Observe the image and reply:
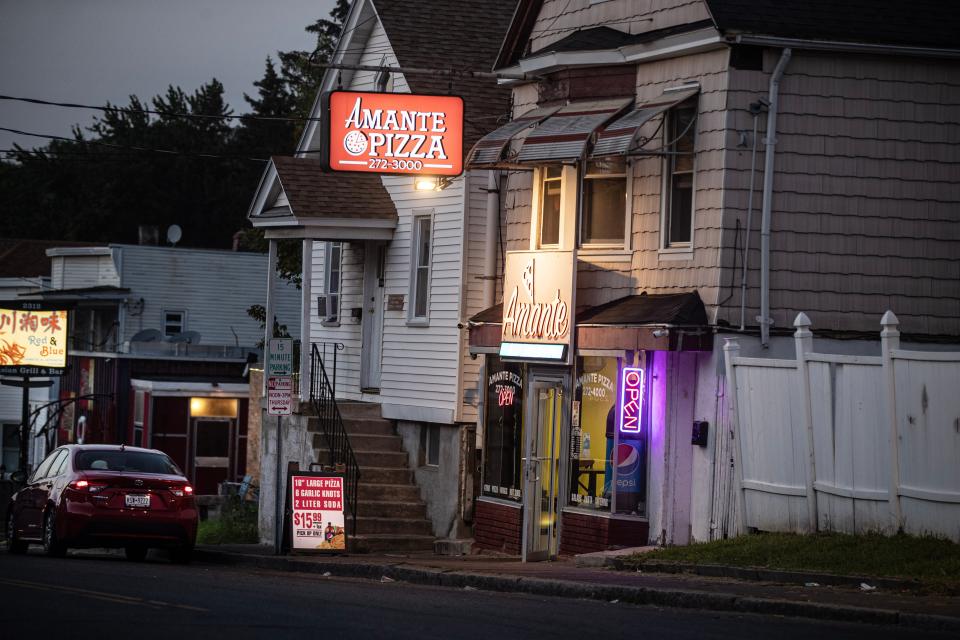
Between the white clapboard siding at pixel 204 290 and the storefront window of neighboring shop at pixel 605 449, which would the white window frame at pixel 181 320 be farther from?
the storefront window of neighboring shop at pixel 605 449

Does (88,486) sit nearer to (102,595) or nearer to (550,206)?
(102,595)

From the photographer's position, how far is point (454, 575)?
661 inches

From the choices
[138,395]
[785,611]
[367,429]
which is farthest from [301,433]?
[138,395]

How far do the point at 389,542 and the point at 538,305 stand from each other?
203 inches

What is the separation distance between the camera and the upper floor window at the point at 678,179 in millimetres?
18891

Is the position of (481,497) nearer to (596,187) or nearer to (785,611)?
(596,187)

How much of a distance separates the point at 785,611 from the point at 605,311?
711cm

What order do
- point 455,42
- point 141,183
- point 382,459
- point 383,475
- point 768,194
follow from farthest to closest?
point 141,183, point 455,42, point 382,459, point 383,475, point 768,194

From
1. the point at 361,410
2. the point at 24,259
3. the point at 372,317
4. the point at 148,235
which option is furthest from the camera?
the point at 24,259

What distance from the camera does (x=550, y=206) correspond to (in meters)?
21.2

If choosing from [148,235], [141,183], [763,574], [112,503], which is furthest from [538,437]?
[141,183]

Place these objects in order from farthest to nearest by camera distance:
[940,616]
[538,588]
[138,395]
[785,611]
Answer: [138,395], [538,588], [785,611], [940,616]

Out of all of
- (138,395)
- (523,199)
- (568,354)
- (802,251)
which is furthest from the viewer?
(138,395)

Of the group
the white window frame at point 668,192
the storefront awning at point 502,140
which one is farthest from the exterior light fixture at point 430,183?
the white window frame at point 668,192
